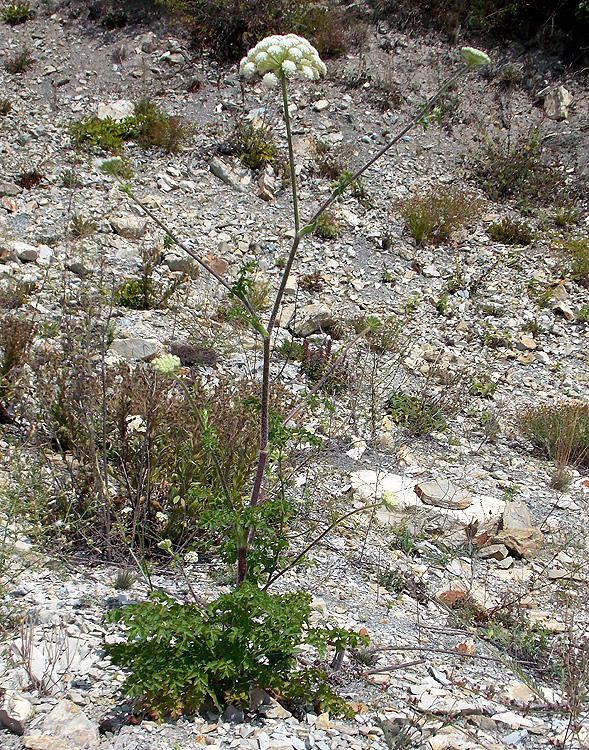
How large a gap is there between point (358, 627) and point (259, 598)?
3.80ft

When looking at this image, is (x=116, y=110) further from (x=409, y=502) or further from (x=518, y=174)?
(x=409, y=502)

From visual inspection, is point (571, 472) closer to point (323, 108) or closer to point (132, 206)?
point (132, 206)

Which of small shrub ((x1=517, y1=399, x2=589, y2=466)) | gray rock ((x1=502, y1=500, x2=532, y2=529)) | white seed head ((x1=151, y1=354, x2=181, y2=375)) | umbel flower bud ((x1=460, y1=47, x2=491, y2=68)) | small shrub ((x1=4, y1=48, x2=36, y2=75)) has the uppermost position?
small shrub ((x1=4, y1=48, x2=36, y2=75))

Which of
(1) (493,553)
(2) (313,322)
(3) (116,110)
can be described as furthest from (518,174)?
(1) (493,553)

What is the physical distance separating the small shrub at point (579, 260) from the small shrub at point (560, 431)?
11.3 feet

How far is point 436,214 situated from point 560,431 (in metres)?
4.59

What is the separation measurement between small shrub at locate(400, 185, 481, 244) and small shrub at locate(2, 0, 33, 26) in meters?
8.68

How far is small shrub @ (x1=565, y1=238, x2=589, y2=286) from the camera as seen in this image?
30.0ft

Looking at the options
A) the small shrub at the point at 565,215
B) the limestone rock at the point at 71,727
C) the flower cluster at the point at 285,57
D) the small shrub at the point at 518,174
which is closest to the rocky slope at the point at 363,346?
the limestone rock at the point at 71,727

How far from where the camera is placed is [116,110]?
10391 millimetres

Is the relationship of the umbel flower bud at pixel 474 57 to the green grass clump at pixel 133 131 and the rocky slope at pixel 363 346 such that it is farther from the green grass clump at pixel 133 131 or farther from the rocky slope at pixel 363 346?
the green grass clump at pixel 133 131

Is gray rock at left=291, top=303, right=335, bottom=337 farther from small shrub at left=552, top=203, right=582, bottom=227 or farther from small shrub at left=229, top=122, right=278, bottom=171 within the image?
small shrub at left=552, top=203, right=582, bottom=227

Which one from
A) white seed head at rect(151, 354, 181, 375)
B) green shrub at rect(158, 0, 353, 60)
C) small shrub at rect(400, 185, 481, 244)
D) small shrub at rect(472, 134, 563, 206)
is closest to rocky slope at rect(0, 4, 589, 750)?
small shrub at rect(400, 185, 481, 244)

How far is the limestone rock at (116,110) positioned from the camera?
33.8 ft
